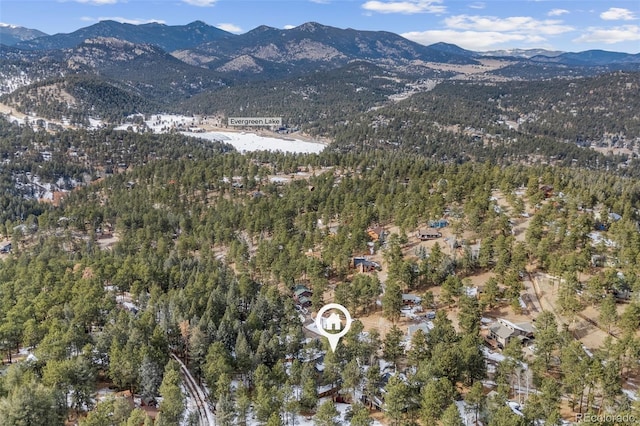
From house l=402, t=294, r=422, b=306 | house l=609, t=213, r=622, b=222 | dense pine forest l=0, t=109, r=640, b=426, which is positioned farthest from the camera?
house l=609, t=213, r=622, b=222

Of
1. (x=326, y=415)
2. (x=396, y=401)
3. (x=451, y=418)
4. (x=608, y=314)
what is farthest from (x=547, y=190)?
(x=326, y=415)

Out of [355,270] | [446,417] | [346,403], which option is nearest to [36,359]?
[346,403]

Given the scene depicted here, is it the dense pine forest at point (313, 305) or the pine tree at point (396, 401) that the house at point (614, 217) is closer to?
the dense pine forest at point (313, 305)

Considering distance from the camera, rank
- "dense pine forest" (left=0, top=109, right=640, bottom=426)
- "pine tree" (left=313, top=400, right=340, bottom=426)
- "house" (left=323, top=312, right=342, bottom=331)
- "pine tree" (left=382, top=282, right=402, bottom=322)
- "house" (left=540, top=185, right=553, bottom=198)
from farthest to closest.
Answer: "house" (left=540, top=185, right=553, bottom=198)
"pine tree" (left=382, top=282, right=402, bottom=322)
"house" (left=323, top=312, right=342, bottom=331)
"dense pine forest" (left=0, top=109, right=640, bottom=426)
"pine tree" (left=313, top=400, right=340, bottom=426)

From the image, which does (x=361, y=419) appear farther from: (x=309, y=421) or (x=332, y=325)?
(x=332, y=325)

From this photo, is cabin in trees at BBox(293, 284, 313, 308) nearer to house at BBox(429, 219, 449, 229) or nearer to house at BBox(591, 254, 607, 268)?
house at BBox(429, 219, 449, 229)

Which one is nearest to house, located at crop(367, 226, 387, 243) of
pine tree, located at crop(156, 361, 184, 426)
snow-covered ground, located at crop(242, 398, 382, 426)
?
snow-covered ground, located at crop(242, 398, 382, 426)
